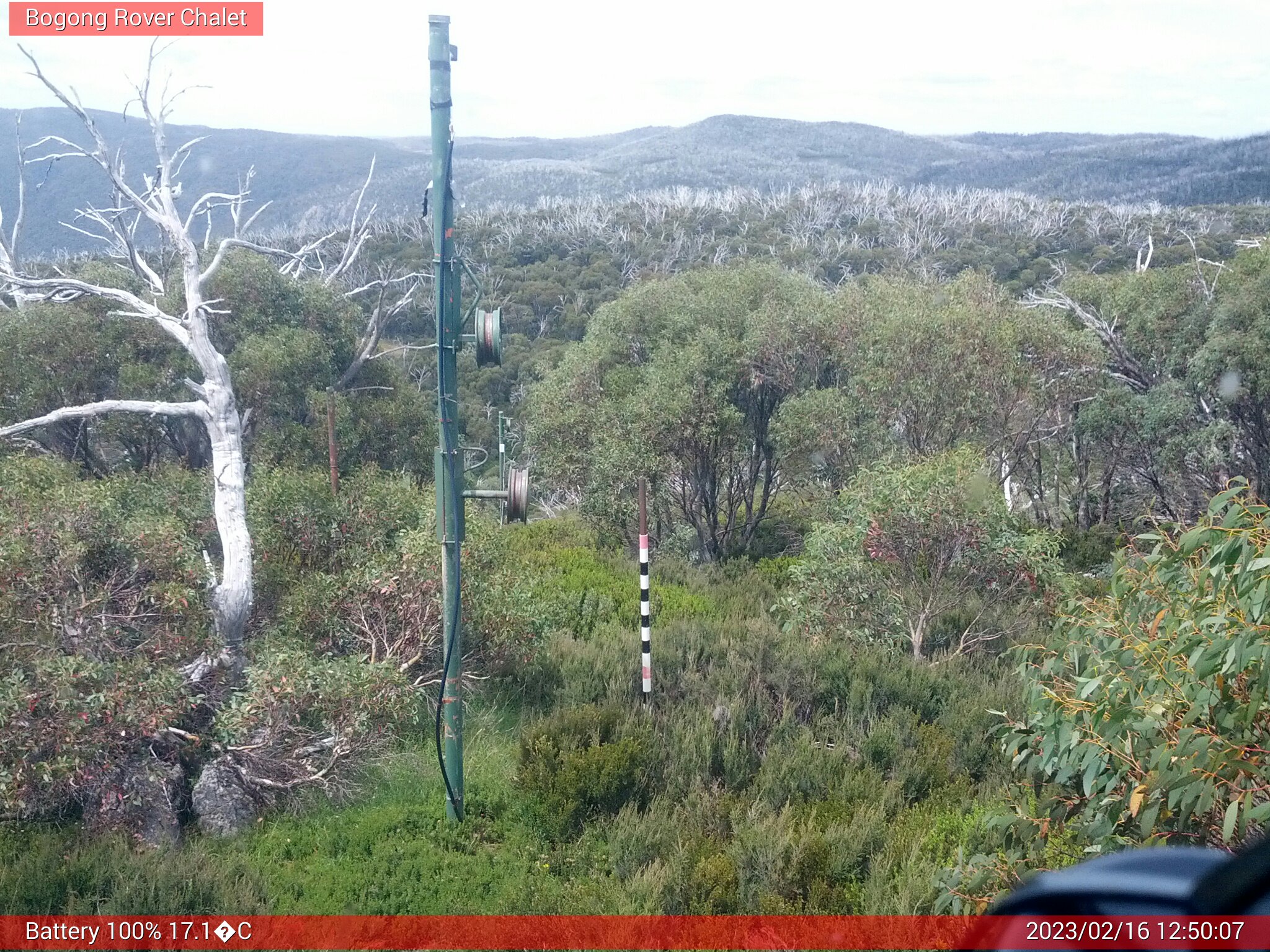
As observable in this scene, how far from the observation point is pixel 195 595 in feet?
23.5

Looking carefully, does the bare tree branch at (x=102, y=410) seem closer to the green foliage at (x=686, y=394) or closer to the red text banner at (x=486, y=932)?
the red text banner at (x=486, y=932)

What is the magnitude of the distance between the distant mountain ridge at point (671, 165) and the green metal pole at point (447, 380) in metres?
49.2

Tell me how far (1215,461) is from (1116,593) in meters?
12.4

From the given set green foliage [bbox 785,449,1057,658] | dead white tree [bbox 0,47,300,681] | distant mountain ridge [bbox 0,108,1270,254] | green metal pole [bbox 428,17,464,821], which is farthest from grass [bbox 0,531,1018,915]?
distant mountain ridge [bbox 0,108,1270,254]

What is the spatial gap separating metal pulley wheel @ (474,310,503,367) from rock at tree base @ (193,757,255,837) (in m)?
3.38

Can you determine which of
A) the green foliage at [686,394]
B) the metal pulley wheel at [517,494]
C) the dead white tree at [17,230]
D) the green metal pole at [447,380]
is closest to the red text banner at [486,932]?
the green metal pole at [447,380]

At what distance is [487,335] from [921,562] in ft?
19.8

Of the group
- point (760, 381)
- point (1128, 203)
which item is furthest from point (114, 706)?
point (1128, 203)

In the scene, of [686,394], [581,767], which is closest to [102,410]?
[581,767]

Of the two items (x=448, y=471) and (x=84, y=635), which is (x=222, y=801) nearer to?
(x=84, y=635)

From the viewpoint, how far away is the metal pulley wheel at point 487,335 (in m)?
5.82

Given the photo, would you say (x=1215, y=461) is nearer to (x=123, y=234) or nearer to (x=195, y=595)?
(x=195, y=595)

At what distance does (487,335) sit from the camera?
584 centimetres

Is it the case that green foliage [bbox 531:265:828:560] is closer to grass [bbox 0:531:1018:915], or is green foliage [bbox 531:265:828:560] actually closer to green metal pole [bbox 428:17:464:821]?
grass [bbox 0:531:1018:915]
